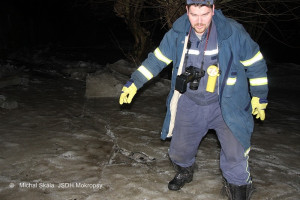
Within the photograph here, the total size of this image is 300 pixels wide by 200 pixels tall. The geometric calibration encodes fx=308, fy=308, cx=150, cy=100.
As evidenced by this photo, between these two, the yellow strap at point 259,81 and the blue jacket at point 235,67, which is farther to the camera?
the yellow strap at point 259,81

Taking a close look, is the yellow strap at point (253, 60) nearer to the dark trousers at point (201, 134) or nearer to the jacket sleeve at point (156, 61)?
the dark trousers at point (201, 134)

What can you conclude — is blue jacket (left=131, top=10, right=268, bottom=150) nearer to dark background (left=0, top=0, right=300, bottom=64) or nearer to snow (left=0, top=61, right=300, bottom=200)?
snow (left=0, top=61, right=300, bottom=200)

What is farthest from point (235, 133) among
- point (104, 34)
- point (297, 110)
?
point (104, 34)

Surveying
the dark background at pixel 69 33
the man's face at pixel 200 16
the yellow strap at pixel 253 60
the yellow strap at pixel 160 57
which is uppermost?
the man's face at pixel 200 16

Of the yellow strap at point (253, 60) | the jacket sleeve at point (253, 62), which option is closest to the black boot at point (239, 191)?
the jacket sleeve at point (253, 62)

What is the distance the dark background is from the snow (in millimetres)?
4546

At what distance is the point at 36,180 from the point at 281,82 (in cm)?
742

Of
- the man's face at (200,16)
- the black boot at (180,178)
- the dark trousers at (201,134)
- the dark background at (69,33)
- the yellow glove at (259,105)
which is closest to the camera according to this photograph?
the man's face at (200,16)

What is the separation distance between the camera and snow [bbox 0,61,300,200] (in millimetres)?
3047

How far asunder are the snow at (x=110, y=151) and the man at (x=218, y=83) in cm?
63

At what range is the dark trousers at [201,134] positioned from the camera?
99.4 inches

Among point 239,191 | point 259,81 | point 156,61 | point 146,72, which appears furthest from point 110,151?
point 259,81

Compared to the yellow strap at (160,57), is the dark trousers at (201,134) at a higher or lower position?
lower

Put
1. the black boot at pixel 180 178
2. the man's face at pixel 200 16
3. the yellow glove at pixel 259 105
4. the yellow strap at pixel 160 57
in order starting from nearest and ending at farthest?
the man's face at pixel 200 16, the yellow glove at pixel 259 105, the yellow strap at pixel 160 57, the black boot at pixel 180 178
